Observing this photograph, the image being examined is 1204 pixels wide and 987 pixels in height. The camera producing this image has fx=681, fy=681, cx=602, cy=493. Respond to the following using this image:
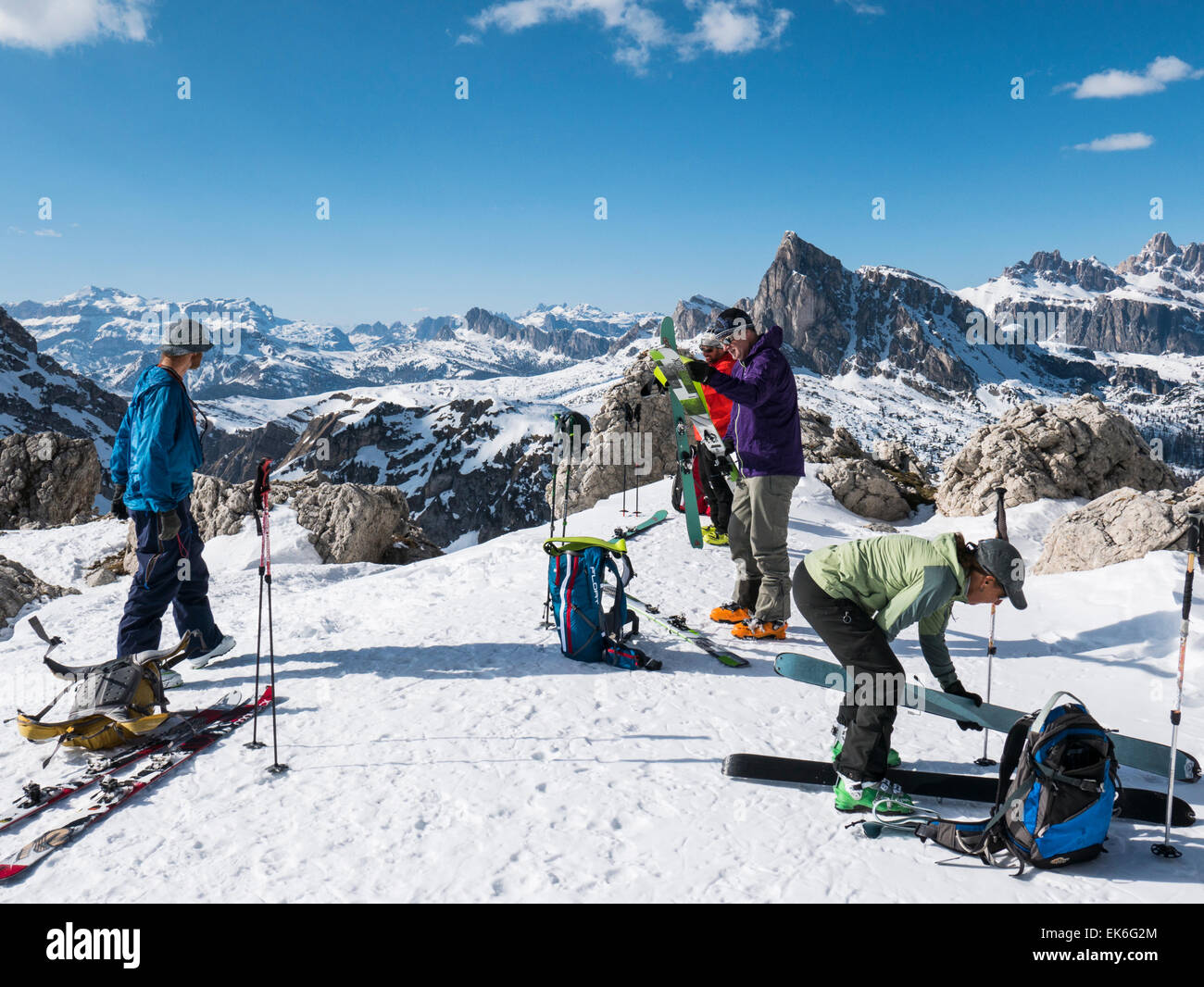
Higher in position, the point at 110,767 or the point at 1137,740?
the point at 1137,740

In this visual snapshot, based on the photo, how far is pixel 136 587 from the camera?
23.4 feet

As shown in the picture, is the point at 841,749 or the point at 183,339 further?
the point at 183,339

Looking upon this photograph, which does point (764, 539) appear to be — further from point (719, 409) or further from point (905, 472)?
point (905, 472)

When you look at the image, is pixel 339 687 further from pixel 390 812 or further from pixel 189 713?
pixel 390 812

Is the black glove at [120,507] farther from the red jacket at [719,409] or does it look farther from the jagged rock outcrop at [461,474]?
the jagged rock outcrop at [461,474]

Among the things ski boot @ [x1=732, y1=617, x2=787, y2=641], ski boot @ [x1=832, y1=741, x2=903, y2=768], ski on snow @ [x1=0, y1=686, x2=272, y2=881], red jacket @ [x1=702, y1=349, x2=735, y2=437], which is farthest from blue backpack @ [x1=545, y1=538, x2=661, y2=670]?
red jacket @ [x1=702, y1=349, x2=735, y2=437]

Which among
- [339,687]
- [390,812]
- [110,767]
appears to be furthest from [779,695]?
[110,767]

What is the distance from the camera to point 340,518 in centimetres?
1881

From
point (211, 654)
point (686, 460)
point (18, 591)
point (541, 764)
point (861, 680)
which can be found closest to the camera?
point (861, 680)

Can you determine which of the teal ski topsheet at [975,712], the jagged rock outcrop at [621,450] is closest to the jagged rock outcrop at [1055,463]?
the jagged rock outcrop at [621,450]

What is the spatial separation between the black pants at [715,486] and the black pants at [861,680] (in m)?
7.57

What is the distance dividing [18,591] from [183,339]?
10038mm

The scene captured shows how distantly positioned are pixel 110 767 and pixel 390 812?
8.17ft

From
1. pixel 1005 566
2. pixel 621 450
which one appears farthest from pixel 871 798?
pixel 621 450
